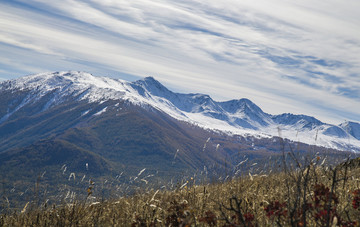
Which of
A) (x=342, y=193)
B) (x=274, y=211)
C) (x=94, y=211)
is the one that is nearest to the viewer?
(x=274, y=211)

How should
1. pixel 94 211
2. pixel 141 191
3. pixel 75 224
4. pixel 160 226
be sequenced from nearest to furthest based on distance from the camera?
pixel 160 226 → pixel 75 224 → pixel 94 211 → pixel 141 191

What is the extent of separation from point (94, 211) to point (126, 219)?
1366mm

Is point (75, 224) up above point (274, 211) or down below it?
below

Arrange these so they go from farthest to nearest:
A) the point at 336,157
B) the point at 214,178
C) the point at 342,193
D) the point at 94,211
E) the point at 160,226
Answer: the point at 336,157
the point at 214,178
the point at 94,211
the point at 342,193
the point at 160,226

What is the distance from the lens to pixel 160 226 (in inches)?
197

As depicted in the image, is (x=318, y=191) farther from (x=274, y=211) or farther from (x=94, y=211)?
(x=94, y=211)

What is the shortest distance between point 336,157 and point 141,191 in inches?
291

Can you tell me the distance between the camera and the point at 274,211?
13.3 feet

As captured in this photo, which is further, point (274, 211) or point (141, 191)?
point (141, 191)

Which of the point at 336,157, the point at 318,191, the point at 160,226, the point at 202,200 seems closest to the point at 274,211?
the point at 318,191

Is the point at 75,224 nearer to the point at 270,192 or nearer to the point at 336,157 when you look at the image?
the point at 270,192

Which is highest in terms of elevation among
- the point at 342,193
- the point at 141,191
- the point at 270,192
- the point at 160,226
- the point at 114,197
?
the point at 342,193

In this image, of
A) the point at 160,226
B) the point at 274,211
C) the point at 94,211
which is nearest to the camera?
the point at 274,211

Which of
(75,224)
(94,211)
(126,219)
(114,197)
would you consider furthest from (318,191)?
(114,197)
